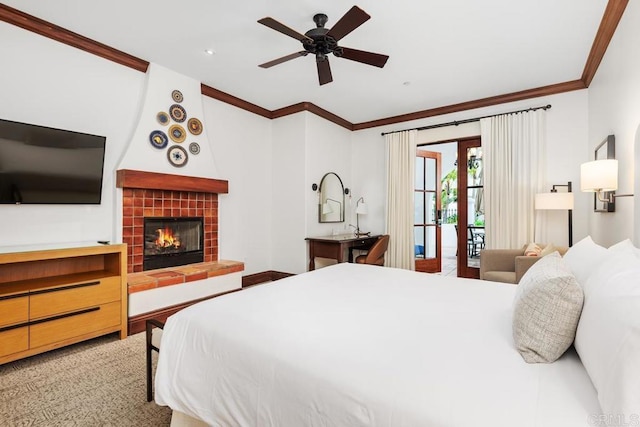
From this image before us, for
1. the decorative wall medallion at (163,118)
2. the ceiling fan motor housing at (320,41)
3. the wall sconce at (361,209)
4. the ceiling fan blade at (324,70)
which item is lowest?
the wall sconce at (361,209)

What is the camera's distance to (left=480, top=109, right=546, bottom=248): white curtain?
396cm

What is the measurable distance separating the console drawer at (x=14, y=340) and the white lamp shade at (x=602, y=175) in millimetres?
4220

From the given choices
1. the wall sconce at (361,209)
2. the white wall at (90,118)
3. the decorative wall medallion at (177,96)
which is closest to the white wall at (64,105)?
the white wall at (90,118)

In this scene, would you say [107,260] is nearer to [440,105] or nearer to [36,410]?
[36,410]

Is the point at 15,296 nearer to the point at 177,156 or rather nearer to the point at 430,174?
the point at 177,156

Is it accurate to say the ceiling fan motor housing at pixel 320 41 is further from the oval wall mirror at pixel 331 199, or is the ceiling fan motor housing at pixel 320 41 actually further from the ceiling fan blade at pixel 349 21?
the oval wall mirror at pixel 331 199

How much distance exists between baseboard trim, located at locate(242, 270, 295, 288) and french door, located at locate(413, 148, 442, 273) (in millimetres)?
2329

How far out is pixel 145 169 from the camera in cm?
331

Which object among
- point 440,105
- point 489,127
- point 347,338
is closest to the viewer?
point 347,338

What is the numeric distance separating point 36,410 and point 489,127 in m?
5.31

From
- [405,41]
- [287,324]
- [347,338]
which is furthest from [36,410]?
[405,41]

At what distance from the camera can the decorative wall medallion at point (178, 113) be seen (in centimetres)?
358

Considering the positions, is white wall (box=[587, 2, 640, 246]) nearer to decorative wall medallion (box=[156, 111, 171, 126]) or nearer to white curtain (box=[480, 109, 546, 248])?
white curtain (box=[480, 109, 546, 248])

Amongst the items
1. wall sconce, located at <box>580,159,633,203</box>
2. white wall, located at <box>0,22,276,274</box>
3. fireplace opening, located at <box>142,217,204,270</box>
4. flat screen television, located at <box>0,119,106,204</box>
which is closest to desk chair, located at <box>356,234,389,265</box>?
white wall, located at <box>0,22,276,274</box>
